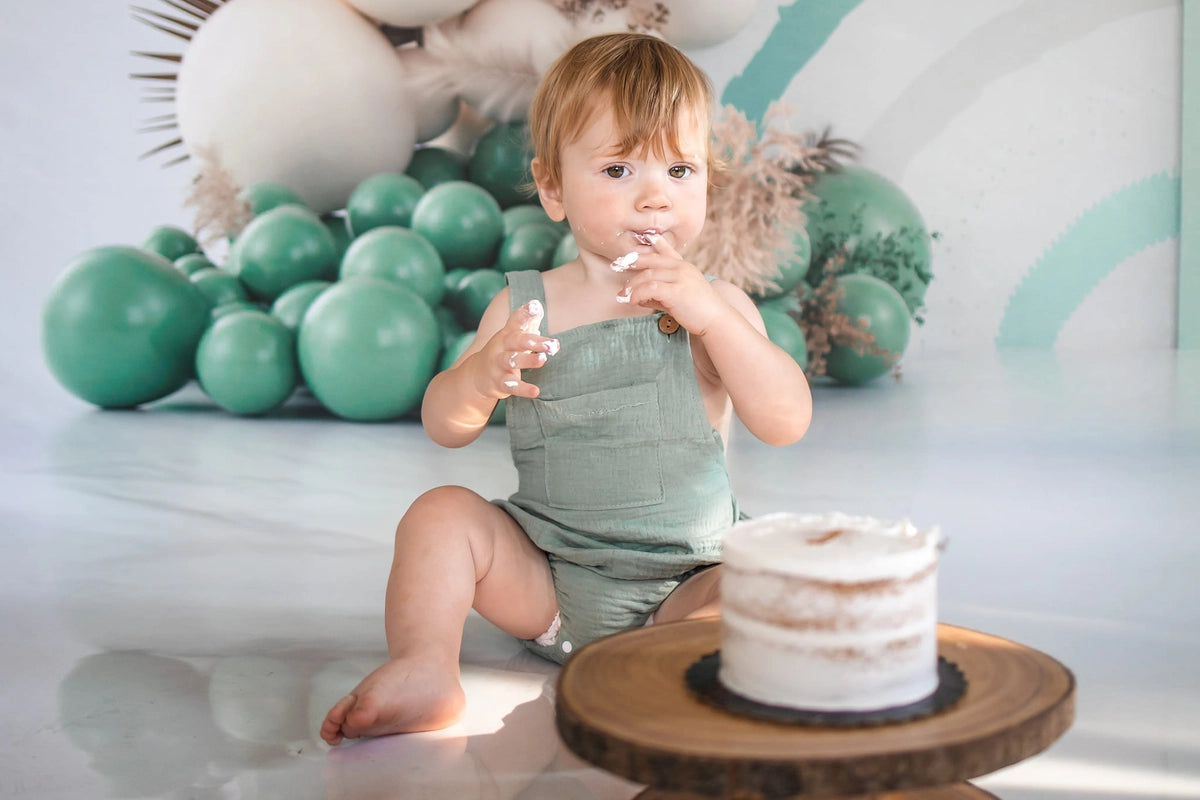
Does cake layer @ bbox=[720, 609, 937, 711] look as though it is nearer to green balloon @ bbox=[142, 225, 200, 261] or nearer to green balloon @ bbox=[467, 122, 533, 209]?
green balloon @ bbox=[467, 122, 533, 209]

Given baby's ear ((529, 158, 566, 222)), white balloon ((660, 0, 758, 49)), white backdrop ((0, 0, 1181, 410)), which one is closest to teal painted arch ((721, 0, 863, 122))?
white backdrop ((0, 0, 1181, 410))

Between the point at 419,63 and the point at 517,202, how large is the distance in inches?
19.2

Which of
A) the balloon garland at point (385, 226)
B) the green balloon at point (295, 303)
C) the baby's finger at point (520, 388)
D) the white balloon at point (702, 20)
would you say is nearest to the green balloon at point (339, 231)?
the balloon garland at point (385, 226)

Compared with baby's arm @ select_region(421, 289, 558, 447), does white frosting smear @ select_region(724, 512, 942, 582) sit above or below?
below

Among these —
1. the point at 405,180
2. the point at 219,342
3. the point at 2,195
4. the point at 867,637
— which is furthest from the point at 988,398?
the point at 2,195

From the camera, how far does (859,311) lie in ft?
9.45

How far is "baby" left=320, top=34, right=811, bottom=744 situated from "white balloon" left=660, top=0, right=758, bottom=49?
90.0 inches

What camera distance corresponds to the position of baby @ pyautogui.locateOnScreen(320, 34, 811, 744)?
90 centimetres

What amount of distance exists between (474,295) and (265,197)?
29.1 inches

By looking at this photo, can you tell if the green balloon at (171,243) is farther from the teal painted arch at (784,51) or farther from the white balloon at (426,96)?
the teal painted arch at (784,51)

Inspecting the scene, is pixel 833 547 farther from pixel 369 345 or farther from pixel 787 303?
pixel 787 303

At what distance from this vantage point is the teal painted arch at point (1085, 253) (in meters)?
3.93

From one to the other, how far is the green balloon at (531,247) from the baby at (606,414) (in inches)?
64.0

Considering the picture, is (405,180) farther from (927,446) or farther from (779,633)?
(779,633)
